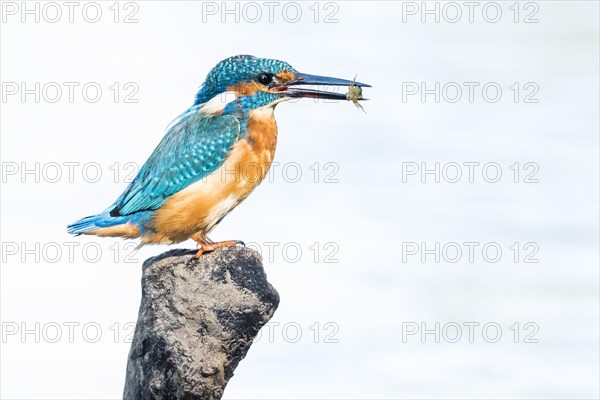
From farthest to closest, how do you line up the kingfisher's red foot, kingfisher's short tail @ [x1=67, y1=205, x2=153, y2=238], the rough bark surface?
kingfisher's short tail @ [x1=67, y1=205, x2=153, y2=238] → the kingfisher's red foot → the rough bark surface

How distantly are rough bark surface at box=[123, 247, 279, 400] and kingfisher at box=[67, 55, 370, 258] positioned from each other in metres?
0.33

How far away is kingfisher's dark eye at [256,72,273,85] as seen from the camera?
6734 millimetres

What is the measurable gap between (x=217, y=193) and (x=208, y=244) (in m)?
0.33

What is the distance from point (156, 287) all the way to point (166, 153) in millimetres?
921

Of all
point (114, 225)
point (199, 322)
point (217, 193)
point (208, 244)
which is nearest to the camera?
point (199, 322)

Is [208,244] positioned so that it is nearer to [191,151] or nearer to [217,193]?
[217,193]

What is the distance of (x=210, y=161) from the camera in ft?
21.7

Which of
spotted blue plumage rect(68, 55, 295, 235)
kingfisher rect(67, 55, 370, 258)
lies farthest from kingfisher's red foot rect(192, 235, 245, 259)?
spotted blue plumage rect(68, 55, 295, 235)

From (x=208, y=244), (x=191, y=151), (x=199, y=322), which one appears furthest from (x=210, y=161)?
(x=199, y=322)

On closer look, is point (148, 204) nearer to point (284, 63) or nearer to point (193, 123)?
point (193, 123)

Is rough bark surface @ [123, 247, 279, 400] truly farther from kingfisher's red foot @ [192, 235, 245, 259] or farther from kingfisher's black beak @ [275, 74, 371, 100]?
kingfisher's black beak @ [275, 74, 371, 100]

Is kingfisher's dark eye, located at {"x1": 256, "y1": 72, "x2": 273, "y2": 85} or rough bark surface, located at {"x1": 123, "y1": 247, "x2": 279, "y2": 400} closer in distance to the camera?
rough bark surface, located at {"x1": 123, "y1": 247, "x2": 279, "y2": 400}

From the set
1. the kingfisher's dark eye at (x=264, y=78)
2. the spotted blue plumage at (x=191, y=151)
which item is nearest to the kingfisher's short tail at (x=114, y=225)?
the spotted blue plumage at (x=191, y=151)

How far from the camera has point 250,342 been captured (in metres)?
6.25
